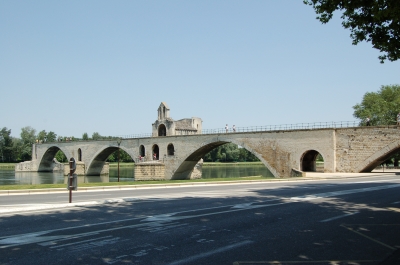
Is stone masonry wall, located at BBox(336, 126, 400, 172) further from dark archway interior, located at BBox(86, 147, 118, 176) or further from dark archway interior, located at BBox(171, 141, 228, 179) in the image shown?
dark archway interior, located at BBox(86, 147, 118, 176)

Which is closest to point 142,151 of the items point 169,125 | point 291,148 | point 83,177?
point 169,125

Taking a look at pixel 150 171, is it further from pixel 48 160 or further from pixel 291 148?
pixel 48 160

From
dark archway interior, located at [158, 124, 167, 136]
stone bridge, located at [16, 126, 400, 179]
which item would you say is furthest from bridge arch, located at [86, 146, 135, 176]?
dark archway interior, located at [158, 124, 167, 136]

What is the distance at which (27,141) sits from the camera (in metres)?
119

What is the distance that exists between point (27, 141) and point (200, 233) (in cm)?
12195

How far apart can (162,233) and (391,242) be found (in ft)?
13.6

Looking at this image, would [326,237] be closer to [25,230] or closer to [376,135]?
[25,230]

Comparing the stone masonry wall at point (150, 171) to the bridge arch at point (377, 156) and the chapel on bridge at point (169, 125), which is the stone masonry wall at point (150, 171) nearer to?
the chapel on bridge at point (169, 125)

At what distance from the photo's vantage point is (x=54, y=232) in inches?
300

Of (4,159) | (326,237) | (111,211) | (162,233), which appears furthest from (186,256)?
(4,159)

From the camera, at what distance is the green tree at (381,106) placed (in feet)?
190

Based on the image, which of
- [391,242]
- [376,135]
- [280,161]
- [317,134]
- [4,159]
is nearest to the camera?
[391,242]

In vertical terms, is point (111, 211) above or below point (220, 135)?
below

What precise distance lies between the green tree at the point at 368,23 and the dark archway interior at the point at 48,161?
85213 millimetres
